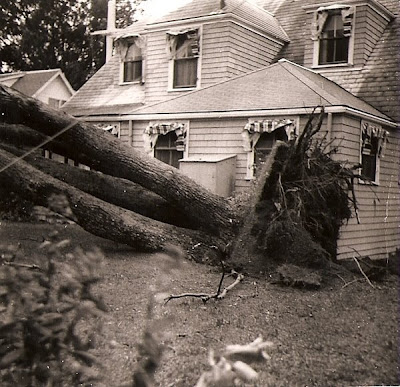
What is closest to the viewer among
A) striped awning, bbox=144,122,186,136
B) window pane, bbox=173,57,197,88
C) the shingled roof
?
the shingled roof

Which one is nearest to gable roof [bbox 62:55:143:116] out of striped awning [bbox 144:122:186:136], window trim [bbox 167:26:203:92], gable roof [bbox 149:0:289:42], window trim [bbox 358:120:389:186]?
window trim [bbox 167:26:203:92]

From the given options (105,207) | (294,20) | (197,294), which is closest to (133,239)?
(105,207)

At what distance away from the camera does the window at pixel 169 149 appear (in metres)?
9.67

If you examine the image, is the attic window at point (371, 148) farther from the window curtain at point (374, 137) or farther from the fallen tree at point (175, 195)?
the fallen tree at point (175, 195)

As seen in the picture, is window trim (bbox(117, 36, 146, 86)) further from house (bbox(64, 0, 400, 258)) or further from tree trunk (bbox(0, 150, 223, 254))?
tree trunk (bbox(0, 150, 223, 254))

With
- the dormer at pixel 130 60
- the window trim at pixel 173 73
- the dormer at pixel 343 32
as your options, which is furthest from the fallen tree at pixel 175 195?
the dormer at pixel 130 60

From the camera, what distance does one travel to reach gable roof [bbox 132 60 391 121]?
8.03m

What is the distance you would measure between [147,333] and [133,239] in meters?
3.60

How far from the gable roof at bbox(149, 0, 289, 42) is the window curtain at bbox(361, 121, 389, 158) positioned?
353cm

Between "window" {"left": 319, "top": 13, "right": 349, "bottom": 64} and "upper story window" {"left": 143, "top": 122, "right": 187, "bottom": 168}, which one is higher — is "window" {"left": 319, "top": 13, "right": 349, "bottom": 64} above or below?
above

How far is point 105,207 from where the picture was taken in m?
5.32

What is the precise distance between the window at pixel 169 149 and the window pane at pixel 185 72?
140cm

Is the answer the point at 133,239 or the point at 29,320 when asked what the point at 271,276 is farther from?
the point at 29,320

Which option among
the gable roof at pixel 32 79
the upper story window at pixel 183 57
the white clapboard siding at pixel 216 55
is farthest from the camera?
the upper story window at pixel 183 57
